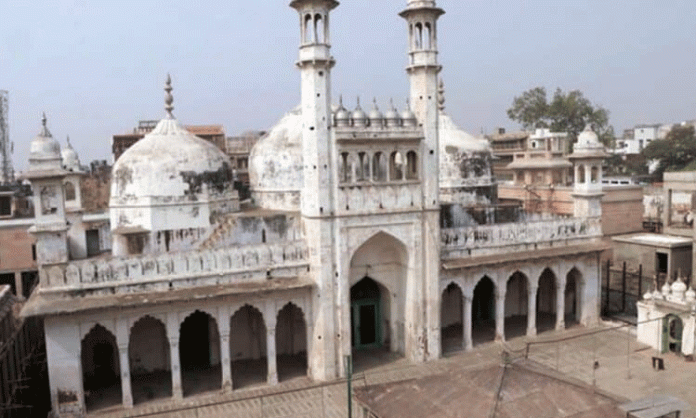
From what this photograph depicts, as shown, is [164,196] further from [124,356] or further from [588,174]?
[588,174]

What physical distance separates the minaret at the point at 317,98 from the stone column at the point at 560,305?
354 inches

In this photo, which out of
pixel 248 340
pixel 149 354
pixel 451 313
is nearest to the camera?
pixel 149 354

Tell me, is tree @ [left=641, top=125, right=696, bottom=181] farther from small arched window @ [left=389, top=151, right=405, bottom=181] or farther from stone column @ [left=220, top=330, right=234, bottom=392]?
stone column @ [left=220, top=330, right=234, bottom=392]

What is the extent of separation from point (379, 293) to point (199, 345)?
5.78 meters

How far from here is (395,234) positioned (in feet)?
58.8

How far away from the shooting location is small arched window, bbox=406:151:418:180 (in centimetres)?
1811

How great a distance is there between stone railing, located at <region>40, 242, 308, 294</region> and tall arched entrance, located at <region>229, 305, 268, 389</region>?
7.23 ft

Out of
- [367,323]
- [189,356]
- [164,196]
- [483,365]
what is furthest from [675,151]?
[189,356]

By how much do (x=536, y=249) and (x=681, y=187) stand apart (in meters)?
12.9

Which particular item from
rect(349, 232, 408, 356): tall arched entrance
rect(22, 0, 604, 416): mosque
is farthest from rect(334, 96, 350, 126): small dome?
rect(349, 232, 408, 356): tall arched entrance

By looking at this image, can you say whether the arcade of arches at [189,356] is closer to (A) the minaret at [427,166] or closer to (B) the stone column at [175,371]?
(B) the stone column at [175,371]

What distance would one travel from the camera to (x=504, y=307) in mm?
22375

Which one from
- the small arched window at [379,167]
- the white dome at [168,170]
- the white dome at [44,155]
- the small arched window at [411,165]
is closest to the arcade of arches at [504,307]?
the small arched window at [411,165]

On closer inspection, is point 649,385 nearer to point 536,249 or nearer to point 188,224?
point 536,249
